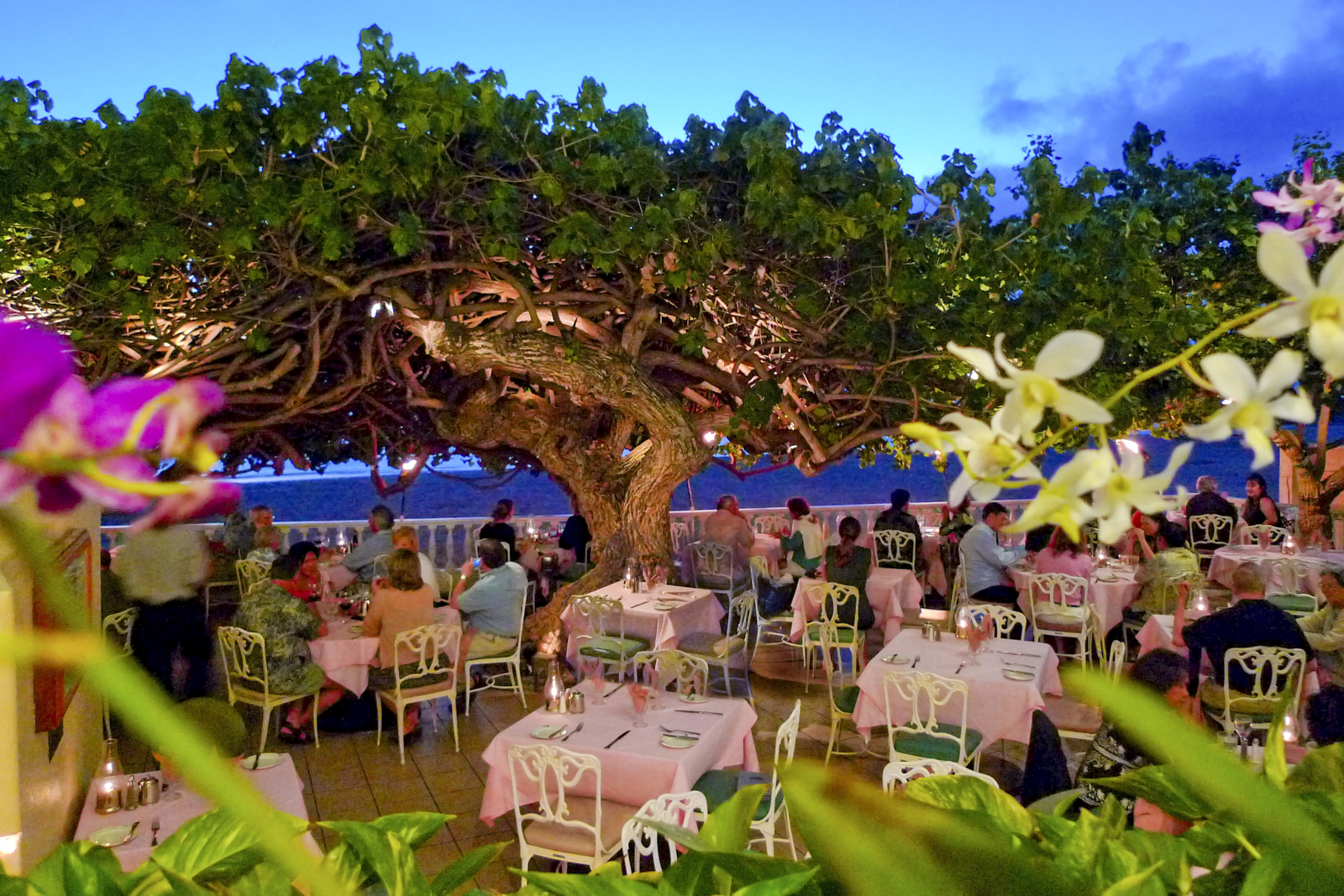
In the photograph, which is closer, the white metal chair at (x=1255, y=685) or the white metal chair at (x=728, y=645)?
the white metal chair at (x=1255, y=685)

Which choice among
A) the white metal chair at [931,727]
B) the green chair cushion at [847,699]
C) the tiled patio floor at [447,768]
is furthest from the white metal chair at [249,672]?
the white metal chair at [931,727]

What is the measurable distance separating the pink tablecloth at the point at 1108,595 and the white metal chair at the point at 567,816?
16.2 feet

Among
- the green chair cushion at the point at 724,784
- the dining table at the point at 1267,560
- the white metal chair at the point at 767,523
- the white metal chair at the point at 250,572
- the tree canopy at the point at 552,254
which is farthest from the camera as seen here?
the white metal chair at the point at 767,523

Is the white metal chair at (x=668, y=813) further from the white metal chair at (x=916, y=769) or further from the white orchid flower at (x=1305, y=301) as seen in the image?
the white orchid flower at (x=1305, y=301)

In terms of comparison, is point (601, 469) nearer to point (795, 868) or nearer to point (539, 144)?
point (539, 144)

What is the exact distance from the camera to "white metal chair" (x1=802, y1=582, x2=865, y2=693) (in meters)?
7.28

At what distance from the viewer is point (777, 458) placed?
9641 millimetres

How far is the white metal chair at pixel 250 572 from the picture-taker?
8.46 metres

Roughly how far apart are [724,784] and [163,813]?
2.41 metres

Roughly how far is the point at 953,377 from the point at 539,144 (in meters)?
3.62

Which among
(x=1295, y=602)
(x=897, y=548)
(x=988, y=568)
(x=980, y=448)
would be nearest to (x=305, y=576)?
(x=988, y=568)

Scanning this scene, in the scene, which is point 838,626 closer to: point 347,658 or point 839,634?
point 839,634

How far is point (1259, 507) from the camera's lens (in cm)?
1067

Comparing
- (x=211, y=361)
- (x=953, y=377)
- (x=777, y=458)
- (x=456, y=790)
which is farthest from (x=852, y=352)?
(x=211, y=361)
